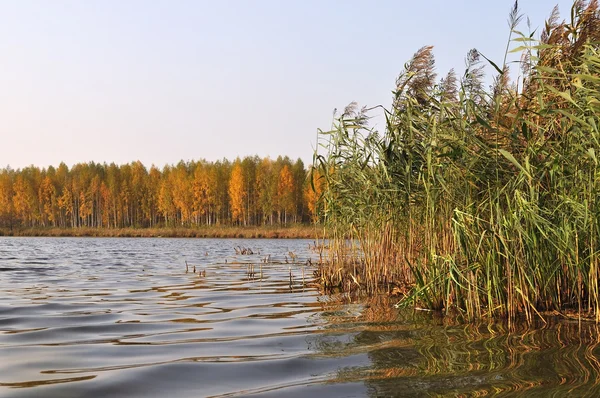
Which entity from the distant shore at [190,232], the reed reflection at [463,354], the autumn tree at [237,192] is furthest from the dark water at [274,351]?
the autumn tree at [237,192]

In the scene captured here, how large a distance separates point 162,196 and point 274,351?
65.4 m

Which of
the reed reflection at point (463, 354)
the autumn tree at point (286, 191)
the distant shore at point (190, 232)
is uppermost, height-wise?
the autumn tree at point (286, 191)

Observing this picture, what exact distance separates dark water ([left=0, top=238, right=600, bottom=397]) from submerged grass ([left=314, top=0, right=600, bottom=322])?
44 cm

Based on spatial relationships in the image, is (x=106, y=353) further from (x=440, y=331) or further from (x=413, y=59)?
(x=413, y=59)

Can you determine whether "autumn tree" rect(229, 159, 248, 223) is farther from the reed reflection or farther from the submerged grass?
the reed reflection

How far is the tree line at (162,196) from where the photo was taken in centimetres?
6475

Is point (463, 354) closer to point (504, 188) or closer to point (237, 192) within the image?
point (504, 188)

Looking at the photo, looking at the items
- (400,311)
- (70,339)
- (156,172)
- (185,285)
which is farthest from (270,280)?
(156,172)

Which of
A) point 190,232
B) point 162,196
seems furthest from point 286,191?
point 190,232

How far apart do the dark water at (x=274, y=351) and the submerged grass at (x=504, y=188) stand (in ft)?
1.44

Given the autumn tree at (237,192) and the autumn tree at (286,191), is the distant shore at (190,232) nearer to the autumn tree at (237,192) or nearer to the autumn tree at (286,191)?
the autumn tree at (237,192)

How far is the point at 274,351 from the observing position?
194 inches

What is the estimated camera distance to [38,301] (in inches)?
328

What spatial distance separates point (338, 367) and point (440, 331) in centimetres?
162
